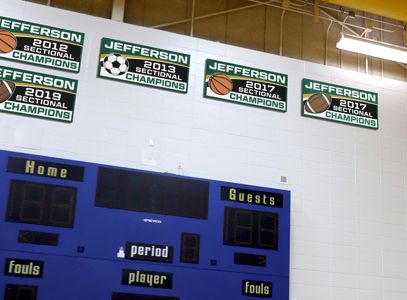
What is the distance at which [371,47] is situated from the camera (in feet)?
32.4

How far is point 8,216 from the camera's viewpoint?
24.8ft

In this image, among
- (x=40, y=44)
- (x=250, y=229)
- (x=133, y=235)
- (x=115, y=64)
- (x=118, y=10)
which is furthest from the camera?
(x=118, y=10)

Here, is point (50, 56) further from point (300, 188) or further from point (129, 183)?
point (300, 188)

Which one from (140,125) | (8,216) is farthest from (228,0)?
(8,216)

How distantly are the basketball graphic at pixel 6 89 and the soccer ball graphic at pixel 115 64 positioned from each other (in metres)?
1.40

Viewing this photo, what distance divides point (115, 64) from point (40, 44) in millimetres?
1138

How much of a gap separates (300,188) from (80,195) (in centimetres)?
369

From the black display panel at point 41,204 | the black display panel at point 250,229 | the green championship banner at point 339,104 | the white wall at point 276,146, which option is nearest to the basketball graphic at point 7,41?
the white wall at point 276,146

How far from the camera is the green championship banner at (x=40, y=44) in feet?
28.7

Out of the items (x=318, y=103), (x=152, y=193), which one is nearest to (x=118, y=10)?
(x=152, y=193)

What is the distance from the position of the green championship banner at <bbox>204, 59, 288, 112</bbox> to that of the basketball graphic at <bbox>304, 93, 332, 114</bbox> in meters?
0.45

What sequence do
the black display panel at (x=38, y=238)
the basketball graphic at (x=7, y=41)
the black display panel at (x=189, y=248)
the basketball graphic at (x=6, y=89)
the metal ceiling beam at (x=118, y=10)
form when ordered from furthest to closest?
the metal ceiling beam at (x=118, y=10) < the basketball graphic at (x=7, y=41) < the basketball graphic at (x=6, y=89) < the black display panel at (x=189, y=248) < the black display panel at (x=38, y=238)

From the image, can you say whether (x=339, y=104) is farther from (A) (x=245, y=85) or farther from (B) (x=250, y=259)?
(B) (x=250, y=259)

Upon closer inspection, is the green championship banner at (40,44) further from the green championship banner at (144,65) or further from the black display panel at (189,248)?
the black display panel at (189,248)
